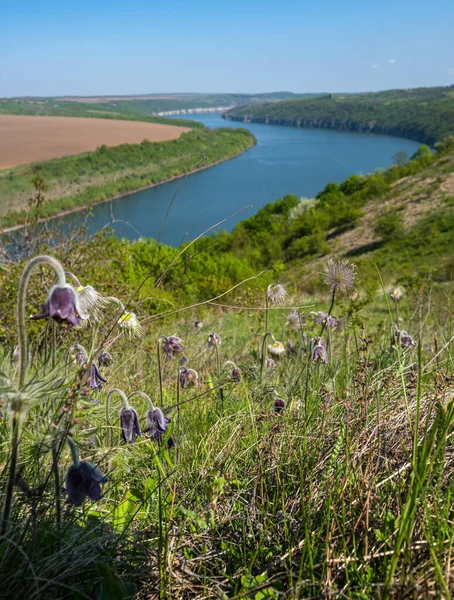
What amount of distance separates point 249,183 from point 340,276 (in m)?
88.7

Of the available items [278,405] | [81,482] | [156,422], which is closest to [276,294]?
[278,405]

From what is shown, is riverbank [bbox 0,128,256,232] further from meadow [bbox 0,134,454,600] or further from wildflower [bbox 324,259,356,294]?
meadow [bbox 0,134,454,600]

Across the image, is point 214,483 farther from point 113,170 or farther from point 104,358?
point 113,170

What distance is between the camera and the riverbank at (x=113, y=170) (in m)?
67.7

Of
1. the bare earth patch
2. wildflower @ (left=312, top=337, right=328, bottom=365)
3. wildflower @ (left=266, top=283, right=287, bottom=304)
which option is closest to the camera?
→ wildflower @ (left=312, top=337, right=328, bottom=365)

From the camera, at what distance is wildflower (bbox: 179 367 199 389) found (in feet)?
8.77

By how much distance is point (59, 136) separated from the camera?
3398 inches

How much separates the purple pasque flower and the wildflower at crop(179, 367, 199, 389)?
1298mm

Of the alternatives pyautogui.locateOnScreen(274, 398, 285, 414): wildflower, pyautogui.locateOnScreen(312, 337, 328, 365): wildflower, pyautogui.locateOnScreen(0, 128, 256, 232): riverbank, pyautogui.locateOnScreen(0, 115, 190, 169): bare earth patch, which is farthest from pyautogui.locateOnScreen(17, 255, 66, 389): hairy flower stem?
pyautogui.locateOnScreen(0, 115, 190, 169): bare earth patch

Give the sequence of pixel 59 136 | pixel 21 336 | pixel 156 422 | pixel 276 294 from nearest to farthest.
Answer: pixel 21 336, pixel 156 422, pixel 276 294, pixel 59 136

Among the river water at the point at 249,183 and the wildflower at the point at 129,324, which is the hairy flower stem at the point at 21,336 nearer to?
the wildflower at the point at 129,324

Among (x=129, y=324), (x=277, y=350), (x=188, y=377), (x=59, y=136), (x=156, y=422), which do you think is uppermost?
(x=59, y=136)

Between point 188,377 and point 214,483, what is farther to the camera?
point 188,377

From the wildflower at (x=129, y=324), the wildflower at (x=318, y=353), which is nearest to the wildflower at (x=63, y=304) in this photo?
the wildflower at (x=129, y=324)
